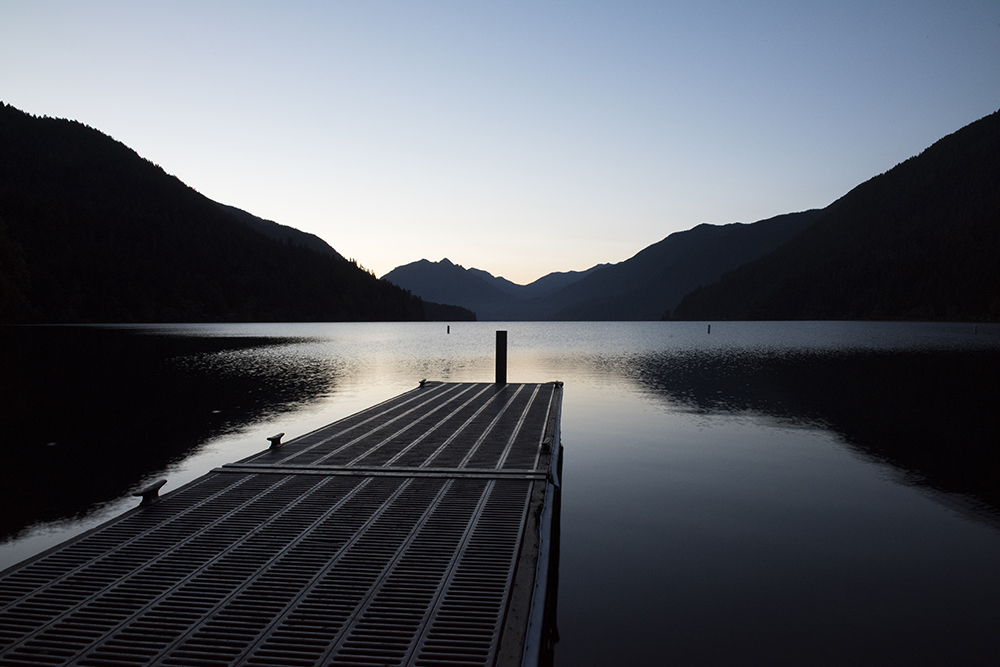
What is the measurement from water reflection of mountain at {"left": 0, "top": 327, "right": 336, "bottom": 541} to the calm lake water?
0.37 ft

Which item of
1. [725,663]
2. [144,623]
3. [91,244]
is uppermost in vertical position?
[91,244]

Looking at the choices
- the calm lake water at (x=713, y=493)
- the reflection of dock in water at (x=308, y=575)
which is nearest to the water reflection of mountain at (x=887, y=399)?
the calm lake water at (x=713, y=493)

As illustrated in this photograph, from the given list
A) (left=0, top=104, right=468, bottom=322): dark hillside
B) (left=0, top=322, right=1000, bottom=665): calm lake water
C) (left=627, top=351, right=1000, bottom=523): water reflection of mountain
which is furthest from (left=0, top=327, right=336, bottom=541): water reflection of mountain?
(left=0, top=104, right=468, bottom=322): dark hillside

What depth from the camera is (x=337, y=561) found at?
671 cm

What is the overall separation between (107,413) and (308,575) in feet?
61.7

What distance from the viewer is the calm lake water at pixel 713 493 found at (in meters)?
7.19

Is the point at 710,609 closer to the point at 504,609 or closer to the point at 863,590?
the point at 863,590

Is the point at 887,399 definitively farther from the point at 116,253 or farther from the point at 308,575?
the point at 116,253

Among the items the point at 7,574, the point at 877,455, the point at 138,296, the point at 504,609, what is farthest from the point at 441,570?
the point at 138,296

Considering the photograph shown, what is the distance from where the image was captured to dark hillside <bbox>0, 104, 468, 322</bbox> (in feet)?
406

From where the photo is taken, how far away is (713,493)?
12.8 m

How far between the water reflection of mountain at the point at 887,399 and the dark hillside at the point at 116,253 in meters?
88.9

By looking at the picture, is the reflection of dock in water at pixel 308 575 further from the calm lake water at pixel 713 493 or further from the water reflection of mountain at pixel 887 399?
the water reflection of mountain at pixel 887 399

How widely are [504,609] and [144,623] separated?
3.42m
